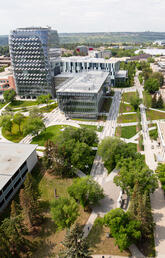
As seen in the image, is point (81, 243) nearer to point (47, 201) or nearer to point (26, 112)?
point (47, 201)

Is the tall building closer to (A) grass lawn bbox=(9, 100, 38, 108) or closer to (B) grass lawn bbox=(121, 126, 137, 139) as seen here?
(A) grass lawn bbox=(9, 100, 38, 108)

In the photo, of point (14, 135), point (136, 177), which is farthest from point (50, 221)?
point (14, 135)

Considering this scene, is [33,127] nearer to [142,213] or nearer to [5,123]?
[5,123]

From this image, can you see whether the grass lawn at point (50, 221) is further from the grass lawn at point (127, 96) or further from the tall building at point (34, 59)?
the tall building at point (34, 59)

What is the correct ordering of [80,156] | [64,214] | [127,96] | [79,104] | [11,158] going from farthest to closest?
[127,96], [79,104], [11,158], [80,156], [64,214]

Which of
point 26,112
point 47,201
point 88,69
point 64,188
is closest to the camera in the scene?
point 47,201

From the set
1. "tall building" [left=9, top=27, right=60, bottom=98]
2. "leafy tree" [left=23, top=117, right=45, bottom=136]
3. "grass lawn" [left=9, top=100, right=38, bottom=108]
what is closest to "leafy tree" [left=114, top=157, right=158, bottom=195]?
"leafy tree" [left=23, top=117, right=45, bottom=136]

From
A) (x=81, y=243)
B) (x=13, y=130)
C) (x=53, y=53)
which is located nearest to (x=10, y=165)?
(x=81, y=243)

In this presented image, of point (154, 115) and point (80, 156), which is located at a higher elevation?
point (154, 115)
